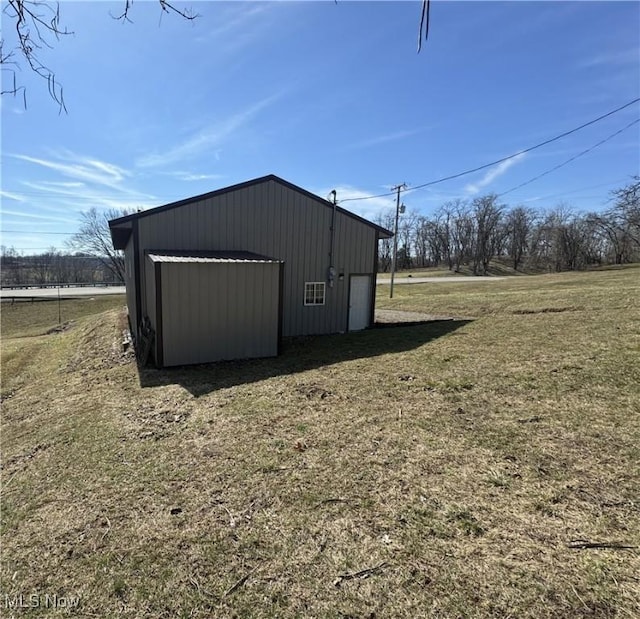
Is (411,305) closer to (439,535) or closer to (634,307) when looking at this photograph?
(634,307)

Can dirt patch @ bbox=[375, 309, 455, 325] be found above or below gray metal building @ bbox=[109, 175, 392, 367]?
below

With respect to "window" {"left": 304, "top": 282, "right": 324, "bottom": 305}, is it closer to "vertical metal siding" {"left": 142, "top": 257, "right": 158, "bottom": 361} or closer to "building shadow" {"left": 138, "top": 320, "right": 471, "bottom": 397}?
"building shadow" {"left": 138, "top": 320, "right": 471, "bottom": 397}

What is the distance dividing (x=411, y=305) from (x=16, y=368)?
51.9 ft

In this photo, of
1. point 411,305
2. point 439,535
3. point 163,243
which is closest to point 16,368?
point 163,243

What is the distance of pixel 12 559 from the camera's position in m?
2.99

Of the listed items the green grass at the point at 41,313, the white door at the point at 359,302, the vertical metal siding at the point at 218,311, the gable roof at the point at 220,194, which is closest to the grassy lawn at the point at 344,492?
the vertical metal siding at the point at 218,311

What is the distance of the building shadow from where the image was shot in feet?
23.9

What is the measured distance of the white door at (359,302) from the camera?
13.0 metres

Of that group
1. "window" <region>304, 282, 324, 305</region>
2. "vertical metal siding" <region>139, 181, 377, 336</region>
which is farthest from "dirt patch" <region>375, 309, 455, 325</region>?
"window" <region>304, 282, 324, 305</region>

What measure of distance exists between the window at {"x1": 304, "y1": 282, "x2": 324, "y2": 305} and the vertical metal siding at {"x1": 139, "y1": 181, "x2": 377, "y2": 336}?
0.57 feet

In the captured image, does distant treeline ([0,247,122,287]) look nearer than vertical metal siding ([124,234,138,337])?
No
